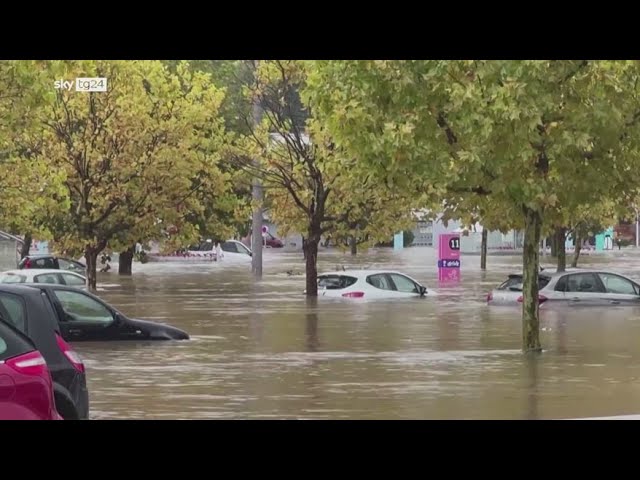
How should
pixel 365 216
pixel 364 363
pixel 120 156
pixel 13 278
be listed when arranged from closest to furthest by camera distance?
pixel 364 363
pixel 13 278
pixel 120 156
pixel 365 216

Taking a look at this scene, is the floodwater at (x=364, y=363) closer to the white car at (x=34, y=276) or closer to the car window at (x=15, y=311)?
the white car at (x=34, y=276)

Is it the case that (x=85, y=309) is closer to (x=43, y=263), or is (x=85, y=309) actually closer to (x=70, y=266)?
(x=43, y=263)

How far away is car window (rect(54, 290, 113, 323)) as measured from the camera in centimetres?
2477

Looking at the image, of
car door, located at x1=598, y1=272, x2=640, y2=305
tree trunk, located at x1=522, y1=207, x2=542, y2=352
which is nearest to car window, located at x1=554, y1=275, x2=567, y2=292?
car door, located at x1=598, y1=272, x2=640, y2=305

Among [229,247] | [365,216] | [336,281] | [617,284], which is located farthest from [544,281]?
[229,247]

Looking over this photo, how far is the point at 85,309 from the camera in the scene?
25281 millimetres

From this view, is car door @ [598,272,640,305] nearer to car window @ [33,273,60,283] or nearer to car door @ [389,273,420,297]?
car door @ [389,273,420,297]

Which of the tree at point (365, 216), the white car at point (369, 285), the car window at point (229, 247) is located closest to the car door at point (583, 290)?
the tree at point (365, 216)

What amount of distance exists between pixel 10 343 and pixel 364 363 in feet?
48.8

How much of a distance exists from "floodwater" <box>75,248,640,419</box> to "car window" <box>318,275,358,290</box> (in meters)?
0.56

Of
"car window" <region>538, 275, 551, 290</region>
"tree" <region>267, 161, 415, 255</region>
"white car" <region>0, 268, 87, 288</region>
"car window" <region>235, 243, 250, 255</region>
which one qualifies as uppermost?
"tree" <region>267, 161, 415, 255</region>

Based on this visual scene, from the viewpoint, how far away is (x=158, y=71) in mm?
45312

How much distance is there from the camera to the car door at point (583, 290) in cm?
3488

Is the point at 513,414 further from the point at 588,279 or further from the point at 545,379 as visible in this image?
the point at 588,279
